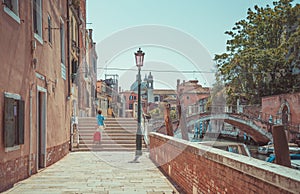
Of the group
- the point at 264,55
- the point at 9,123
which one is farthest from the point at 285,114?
the point at 9,123

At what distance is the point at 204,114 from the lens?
43.0 m

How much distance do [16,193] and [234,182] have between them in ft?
13.8

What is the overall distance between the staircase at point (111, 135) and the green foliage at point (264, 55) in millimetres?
16042

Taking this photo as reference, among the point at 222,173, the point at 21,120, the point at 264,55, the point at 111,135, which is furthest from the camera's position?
the point at 264,55

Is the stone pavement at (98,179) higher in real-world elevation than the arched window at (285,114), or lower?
lower

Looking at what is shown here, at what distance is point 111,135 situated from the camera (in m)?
17.7

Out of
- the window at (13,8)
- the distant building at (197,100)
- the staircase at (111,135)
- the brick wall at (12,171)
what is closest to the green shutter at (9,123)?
the brick wall at (12,171)

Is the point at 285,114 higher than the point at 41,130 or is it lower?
higher

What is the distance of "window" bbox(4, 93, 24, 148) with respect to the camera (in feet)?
22.6

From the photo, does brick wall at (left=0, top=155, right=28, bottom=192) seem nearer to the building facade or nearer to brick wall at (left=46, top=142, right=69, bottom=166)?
the building facade

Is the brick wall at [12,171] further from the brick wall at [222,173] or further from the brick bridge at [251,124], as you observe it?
the brick bridge at [251,124]

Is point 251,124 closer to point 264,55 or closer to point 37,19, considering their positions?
point 264,55

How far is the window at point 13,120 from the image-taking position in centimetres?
690

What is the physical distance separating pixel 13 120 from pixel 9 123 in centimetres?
27
